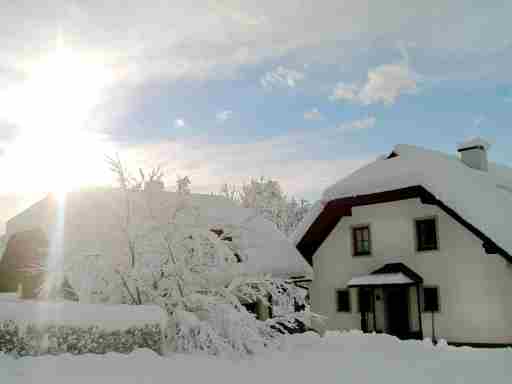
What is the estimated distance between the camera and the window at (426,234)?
22.0 metres

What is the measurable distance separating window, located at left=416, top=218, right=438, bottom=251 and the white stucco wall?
0.61 ft

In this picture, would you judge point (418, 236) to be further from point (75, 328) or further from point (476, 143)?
point (75, 328)

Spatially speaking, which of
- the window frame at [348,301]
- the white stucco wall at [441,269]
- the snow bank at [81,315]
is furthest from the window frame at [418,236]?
the snow bank at [81,315]

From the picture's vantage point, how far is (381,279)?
22.2 m

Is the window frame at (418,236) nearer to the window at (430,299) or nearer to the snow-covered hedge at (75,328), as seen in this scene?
the window at (430,299)

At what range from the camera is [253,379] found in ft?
29.3

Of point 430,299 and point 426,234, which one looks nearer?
point 430,299

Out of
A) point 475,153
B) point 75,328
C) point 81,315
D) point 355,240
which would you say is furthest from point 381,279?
point 75,328

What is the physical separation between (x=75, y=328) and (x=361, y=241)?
17.2 metres

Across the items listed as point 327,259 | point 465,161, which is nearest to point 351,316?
point 327,259

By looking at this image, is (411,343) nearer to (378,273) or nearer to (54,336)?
(54,336)

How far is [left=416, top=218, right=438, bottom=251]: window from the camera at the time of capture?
866 inches

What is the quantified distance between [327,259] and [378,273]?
10.8 ft

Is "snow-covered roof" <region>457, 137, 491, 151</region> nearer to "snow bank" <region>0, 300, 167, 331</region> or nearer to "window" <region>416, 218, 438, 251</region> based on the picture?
"window" <region>416, 218, 438, 251</region>
